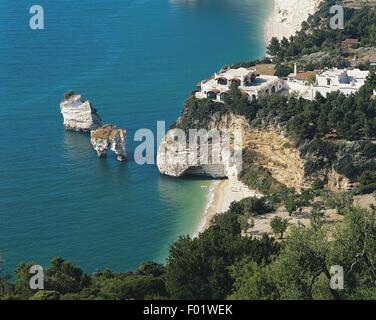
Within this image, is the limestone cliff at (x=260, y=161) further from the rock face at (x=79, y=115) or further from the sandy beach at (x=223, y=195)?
the rock face at (x=79, y=115)

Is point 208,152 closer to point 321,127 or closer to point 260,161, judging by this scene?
point 260,161

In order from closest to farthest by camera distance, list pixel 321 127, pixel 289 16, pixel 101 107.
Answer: pixel 321 127 → pixel 101 107 → pixel 289 16

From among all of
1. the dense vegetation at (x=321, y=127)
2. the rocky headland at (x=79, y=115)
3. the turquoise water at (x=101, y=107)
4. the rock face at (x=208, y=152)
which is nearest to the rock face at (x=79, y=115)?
the rocky headland at (x=79, y=115)

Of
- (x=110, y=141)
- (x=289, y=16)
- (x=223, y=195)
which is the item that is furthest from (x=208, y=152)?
(x=289, y=16)

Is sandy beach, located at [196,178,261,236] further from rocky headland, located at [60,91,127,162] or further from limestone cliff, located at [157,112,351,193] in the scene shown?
rocky headland, located at [60,91,127,162]
